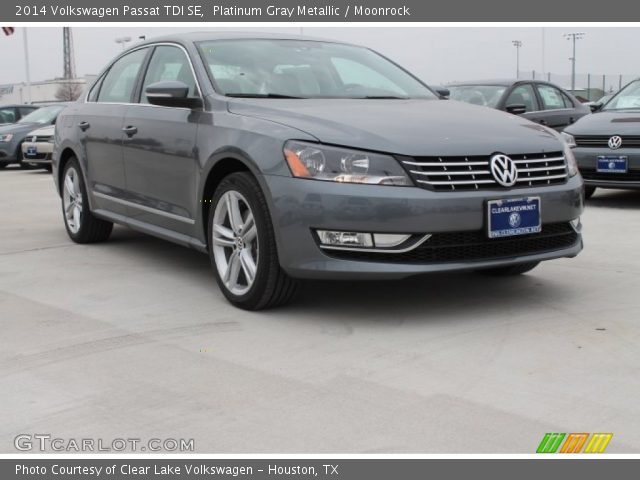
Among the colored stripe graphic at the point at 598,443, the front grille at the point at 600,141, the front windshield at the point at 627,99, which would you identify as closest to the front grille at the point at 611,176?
the front grille at the point at 600,141

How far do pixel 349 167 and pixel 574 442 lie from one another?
6.04 ft

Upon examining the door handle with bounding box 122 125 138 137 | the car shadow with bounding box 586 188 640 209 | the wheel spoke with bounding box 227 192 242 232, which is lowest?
the car shadow with bounding box 586 188 640 209

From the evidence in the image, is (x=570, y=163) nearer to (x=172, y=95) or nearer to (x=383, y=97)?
(x=383, y=97)

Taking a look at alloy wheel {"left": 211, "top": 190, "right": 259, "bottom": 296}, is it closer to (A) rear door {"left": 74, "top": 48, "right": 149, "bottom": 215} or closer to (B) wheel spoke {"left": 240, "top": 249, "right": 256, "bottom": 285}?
(B) wheel spoke {"left": 240, "top": 249, "right": 256, "bottom": 285}

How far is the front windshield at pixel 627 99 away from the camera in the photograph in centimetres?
A: 979

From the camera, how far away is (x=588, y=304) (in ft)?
15.9

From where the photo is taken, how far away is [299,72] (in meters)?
5.52

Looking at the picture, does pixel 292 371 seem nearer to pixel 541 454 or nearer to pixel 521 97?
pixel 541 454

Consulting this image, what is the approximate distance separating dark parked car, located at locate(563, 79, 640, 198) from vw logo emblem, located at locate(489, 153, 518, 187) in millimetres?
4638

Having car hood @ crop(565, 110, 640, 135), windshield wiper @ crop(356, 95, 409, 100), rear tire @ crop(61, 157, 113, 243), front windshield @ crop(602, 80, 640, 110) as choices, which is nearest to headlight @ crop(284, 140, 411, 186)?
windshield wiper @ crop(356, 95, 409, 100)

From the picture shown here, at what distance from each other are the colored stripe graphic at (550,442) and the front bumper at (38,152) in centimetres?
1491

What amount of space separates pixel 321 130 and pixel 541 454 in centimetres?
213

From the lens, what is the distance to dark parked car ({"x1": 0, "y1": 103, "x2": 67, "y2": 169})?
1797cm
